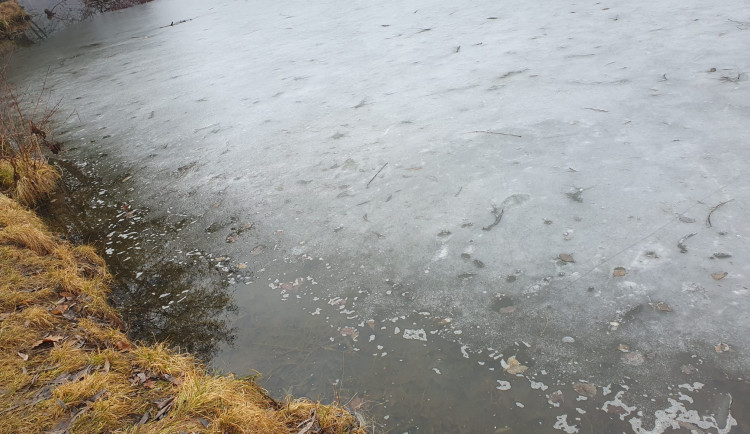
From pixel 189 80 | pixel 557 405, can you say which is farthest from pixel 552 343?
pixel 189 80

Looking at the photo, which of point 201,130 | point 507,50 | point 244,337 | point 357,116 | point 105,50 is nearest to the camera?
point 244,337

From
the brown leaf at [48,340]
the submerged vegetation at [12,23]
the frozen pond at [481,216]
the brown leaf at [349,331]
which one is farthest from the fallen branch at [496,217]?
the submerged vegetation at [12,23]

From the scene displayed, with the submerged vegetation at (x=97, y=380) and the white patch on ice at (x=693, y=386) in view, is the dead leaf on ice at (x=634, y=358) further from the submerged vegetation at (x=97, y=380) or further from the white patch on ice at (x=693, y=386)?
the submerged vegetation at (x=97, y=380)

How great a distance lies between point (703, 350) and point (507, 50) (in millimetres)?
4985

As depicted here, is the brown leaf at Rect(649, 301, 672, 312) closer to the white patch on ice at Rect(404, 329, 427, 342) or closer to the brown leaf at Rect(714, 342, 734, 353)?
the brown leaf at Rect(714, 342, 734, 353)

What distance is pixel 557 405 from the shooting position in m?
1.95

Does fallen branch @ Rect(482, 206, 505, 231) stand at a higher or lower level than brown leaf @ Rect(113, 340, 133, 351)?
lower

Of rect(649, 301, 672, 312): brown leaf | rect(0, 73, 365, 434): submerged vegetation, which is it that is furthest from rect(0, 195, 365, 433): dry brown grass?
rect(649, 301, 672, 312): brown leaf

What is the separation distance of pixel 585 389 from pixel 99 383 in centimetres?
212

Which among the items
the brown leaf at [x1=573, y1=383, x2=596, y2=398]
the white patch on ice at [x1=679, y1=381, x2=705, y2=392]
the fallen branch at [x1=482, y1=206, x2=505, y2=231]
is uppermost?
the fallen branch at [x1=482, y1=206, x2=505, y2=231]

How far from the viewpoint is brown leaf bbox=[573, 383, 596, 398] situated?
197cm

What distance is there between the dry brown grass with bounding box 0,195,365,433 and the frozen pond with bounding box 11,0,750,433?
0.26 meters

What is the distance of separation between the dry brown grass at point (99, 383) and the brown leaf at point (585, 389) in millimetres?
960

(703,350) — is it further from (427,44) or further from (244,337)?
(427,44)
